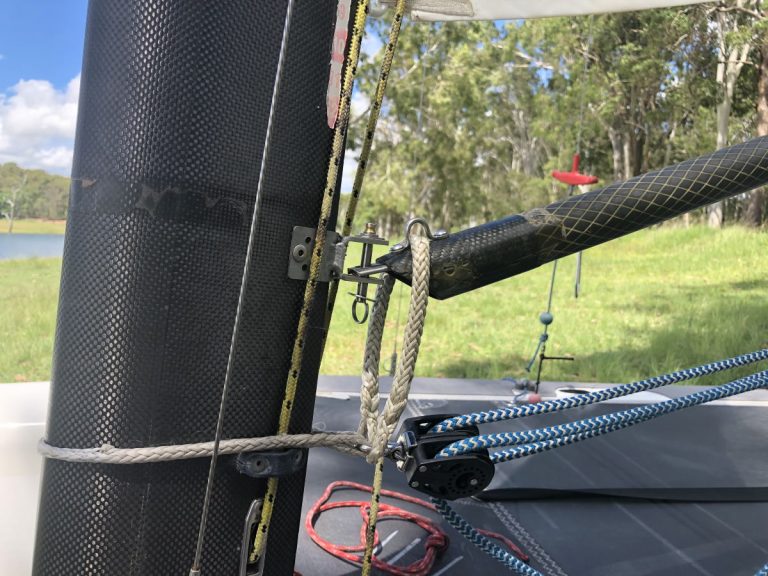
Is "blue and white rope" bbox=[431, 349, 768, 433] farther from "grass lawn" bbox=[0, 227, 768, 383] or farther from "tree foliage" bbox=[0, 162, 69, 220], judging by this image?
"grass lawn" bbox=[0, 227, 768, 383]

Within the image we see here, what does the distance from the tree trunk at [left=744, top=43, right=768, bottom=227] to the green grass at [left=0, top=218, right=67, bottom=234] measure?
26.7 feet

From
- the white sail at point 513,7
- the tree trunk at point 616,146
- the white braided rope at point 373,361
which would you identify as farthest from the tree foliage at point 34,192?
the tree trunk at point 616,146

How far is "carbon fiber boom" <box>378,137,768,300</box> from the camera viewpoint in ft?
2.66

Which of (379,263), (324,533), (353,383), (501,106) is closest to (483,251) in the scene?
(379,263)

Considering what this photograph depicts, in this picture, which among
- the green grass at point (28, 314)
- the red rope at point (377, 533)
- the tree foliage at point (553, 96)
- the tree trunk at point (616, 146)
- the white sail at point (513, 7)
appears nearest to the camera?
the green grass at point (28, 314)

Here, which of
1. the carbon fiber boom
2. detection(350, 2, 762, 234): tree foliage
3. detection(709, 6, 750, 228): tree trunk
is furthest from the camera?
detection(350, 2, 762, 234): tree foliage

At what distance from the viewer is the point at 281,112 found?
75 centimetres

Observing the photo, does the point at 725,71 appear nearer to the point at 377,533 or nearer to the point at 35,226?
the point at 377,533

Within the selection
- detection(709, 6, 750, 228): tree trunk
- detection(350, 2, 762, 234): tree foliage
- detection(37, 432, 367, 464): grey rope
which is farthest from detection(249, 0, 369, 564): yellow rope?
detection(709, 6, 750, 228): tree trunk

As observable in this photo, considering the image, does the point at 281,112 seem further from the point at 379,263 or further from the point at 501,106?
the point at 501,106

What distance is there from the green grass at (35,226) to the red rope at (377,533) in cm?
80

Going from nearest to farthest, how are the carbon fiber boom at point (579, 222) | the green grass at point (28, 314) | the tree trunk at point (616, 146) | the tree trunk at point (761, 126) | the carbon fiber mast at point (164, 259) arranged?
1. the carbon fiber mast at point (164, 259)
2. the carbon fiber boom at point (579, 222)
3. the green grass at point (28, 314)
4. the tree trunk at point (761, 126)
5. the tree trunk at point (616, 146)

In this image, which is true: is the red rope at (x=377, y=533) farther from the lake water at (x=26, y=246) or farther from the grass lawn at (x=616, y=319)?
the grass lawn at (x=616, y=319)

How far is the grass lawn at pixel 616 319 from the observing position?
4727 mm
